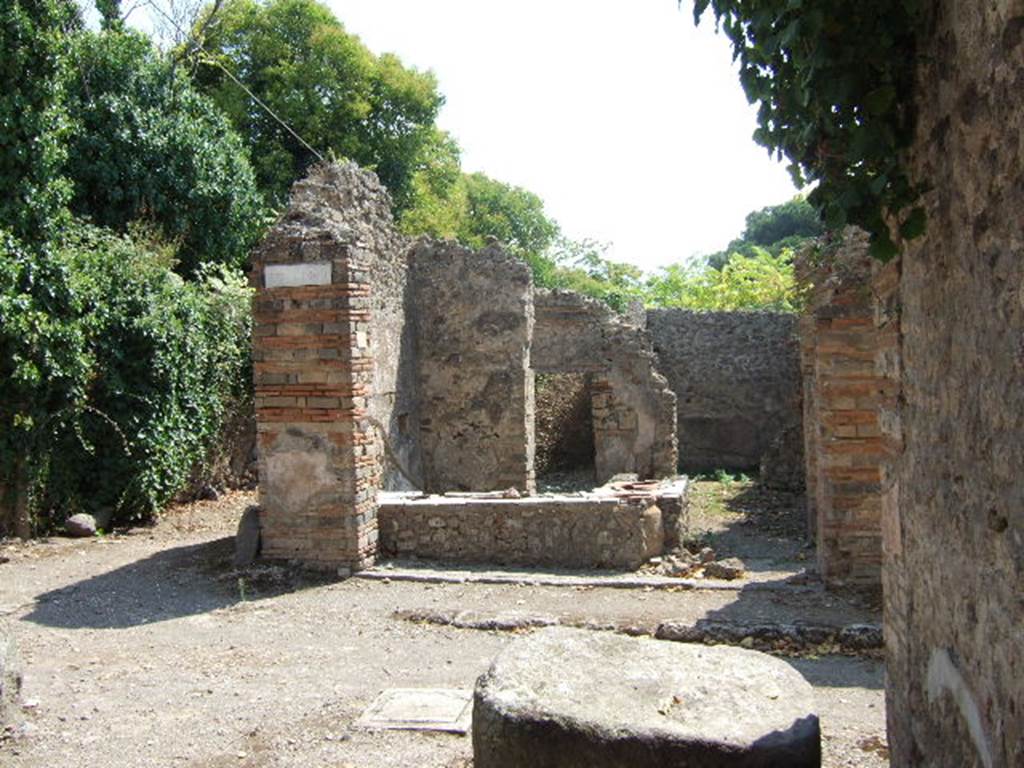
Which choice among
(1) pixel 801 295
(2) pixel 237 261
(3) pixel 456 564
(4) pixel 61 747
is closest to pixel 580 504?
(3) pixel 456 564

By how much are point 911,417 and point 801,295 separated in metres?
5.11

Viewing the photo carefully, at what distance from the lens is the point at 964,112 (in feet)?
9.13

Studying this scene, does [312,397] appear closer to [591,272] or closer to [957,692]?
[957,692]

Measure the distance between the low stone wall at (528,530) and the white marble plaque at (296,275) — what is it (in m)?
1.97

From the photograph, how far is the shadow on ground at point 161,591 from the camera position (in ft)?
23.7

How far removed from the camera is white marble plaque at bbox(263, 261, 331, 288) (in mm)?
8125

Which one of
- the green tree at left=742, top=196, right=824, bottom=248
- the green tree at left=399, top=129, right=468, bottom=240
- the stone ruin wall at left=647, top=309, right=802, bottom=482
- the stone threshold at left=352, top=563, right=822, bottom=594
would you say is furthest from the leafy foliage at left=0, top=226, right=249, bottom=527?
the green tree at left=742, top=196, right=824, bottom=248

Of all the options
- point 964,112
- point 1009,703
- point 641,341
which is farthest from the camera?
point 641,341

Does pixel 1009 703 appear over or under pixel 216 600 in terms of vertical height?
over

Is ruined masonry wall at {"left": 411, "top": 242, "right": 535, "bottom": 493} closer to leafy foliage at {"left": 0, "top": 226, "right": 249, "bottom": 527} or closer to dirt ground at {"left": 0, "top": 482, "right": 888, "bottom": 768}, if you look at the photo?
leafy foliage at {"left": 0, "top": 226, "right": 249, "bottom": 527}

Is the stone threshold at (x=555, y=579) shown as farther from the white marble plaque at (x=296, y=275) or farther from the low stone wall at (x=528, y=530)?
the white marble plaque at (x=296, y=275)

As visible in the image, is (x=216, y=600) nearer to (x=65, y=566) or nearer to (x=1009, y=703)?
(x=65, y=566)

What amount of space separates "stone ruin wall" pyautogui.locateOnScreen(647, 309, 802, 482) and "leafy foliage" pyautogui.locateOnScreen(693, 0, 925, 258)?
1451cm

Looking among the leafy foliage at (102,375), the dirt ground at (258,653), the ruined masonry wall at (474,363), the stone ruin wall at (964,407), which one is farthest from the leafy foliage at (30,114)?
the stone ruin wall at (964,407)
